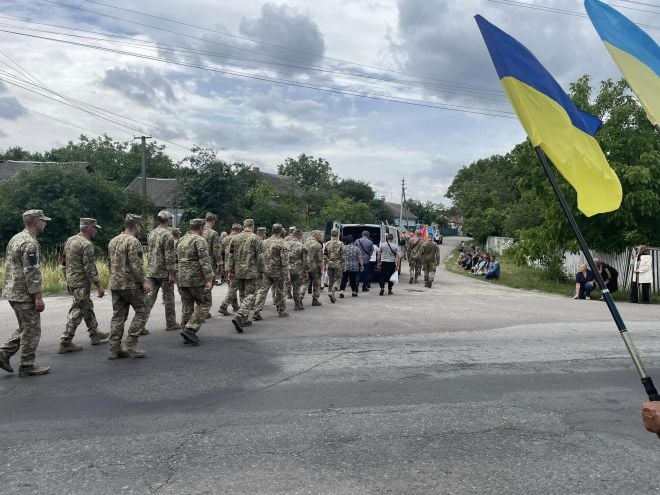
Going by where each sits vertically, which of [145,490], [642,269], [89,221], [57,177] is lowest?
[145,490]

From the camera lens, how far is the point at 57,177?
2423 cm

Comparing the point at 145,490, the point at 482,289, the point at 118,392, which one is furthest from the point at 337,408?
the point at 482,289

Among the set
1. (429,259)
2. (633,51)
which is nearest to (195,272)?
(633,51)

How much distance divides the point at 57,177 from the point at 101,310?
600 inches

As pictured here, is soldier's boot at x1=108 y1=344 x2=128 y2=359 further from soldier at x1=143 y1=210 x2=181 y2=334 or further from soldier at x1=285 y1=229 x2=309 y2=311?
soldier at x1=285 y1=229 x2=309 y2=311

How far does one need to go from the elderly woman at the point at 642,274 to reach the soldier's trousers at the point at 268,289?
990 cm

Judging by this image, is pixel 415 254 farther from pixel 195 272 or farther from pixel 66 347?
pixel 66 347

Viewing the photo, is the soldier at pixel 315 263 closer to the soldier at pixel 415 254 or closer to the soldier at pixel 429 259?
the soldier at pixel 429 259

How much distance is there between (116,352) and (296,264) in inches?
207

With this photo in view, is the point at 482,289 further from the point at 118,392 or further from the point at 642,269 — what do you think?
the point at 118,392

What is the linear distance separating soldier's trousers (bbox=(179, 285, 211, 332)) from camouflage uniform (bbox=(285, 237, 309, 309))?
3538 millimetres

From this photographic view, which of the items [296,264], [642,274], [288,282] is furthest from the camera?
[642,274]

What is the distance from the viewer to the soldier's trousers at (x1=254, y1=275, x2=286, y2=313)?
1015 cm

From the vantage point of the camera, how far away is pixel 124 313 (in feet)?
23.8
